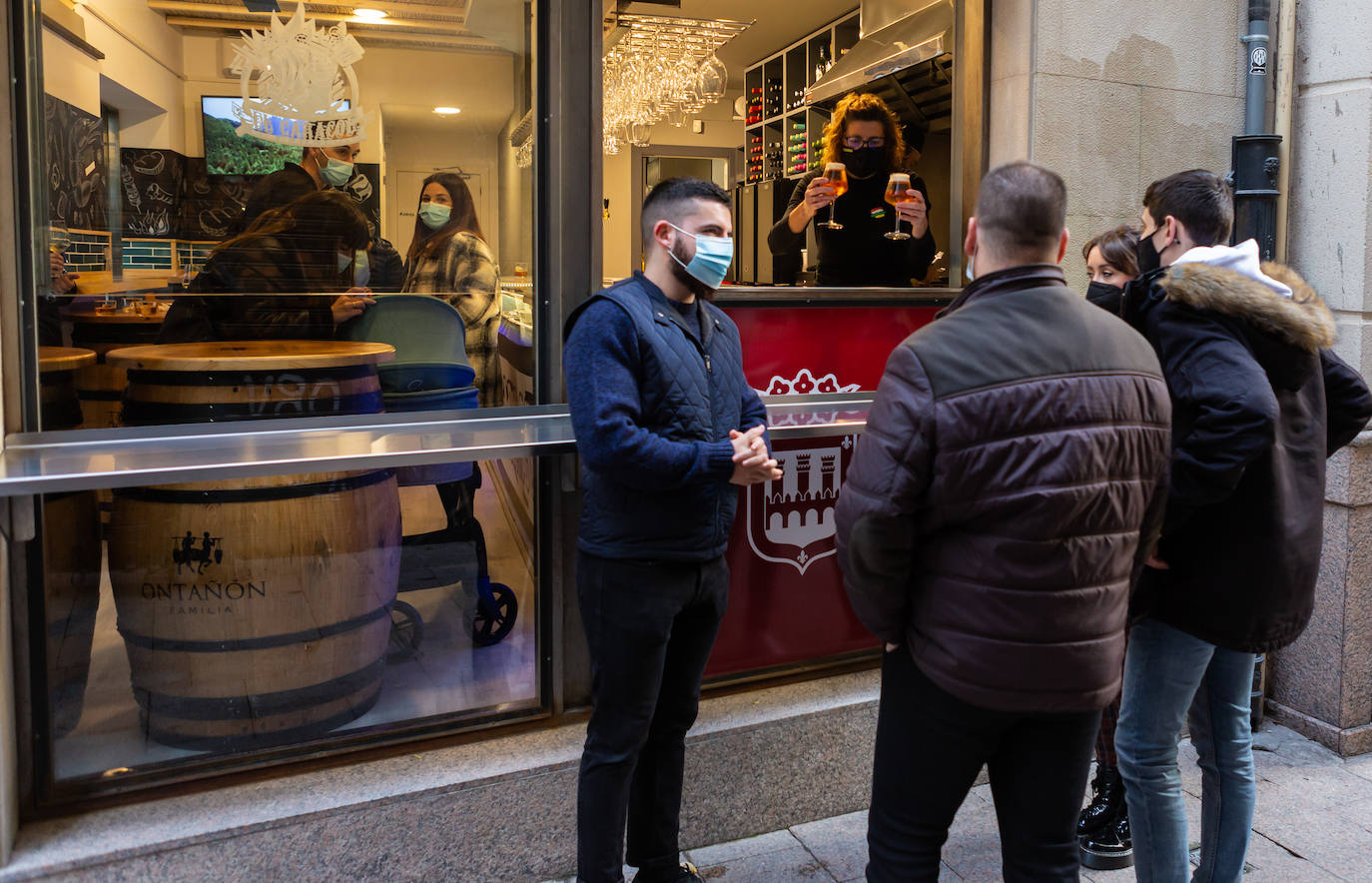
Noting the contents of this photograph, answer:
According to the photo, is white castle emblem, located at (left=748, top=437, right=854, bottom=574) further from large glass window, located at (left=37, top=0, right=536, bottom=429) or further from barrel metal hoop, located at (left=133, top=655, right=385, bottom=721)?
barrel metal hoop, located at (left=133, top=655, right=385, bottom=721)

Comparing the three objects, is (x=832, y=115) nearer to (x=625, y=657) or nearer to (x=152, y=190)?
(x=152, y=190)

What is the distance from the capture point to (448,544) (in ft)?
9.82

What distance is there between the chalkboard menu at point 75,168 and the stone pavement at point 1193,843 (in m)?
2.31

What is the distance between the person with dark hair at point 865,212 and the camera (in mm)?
3877

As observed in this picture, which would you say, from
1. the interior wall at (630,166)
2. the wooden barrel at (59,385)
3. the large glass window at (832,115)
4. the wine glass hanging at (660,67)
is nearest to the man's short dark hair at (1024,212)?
the large glass window at (832,115)

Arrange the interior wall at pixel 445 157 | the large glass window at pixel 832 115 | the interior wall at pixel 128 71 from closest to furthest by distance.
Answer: the interior wall at pixel 128 71 → the interior wall at pixel 445 157 → the large glass window at pixel 832 115

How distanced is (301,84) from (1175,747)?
2670 mm

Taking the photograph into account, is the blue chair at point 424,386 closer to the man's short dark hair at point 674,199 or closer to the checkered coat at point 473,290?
the checkered coat at point 473,290

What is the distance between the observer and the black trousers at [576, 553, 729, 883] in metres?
2.30

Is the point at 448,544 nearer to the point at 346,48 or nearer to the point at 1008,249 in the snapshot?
the point at 346,48

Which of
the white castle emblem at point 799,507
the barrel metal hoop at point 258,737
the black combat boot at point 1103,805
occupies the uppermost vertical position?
the white castle emblem at point 799,507

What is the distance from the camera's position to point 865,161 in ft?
13.3

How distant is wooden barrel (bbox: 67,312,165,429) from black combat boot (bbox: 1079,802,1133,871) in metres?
2.85

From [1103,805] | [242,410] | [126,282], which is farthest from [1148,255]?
[126,282]
